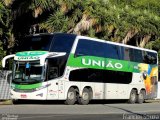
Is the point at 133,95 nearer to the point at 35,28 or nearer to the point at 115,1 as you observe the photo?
the point at 35,28

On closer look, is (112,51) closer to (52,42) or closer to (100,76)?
(100,76)

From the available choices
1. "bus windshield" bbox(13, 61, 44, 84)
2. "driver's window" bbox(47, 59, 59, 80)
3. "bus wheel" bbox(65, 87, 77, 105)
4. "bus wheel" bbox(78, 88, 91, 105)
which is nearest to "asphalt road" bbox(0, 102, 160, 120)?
"bus windshield" bbox(13, 61, 44, 84)

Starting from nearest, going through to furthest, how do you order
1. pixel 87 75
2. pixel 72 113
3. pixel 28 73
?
pixel 72 113 < pixel 28 73 < pixel 87 75

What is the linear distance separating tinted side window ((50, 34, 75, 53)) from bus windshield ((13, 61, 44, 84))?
132cm

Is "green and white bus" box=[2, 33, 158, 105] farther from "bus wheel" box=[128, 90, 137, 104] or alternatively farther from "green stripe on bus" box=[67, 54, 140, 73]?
"bus wheel" box=[128, 90, 137, 104]

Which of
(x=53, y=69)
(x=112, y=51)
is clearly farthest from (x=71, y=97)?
(x=112, y=51)

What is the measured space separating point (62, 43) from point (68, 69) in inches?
60.2

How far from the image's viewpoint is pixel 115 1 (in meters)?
45.6

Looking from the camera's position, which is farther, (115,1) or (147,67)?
(115,1)

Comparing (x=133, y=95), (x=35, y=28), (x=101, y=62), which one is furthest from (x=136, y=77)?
(x=35, y=28)

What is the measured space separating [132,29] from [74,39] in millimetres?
13475

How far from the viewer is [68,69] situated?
90.3 feet

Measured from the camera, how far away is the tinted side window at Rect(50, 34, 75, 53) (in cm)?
2708

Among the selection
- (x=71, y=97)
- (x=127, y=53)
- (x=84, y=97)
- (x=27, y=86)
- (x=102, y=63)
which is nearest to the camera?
(x=27, y=86)
